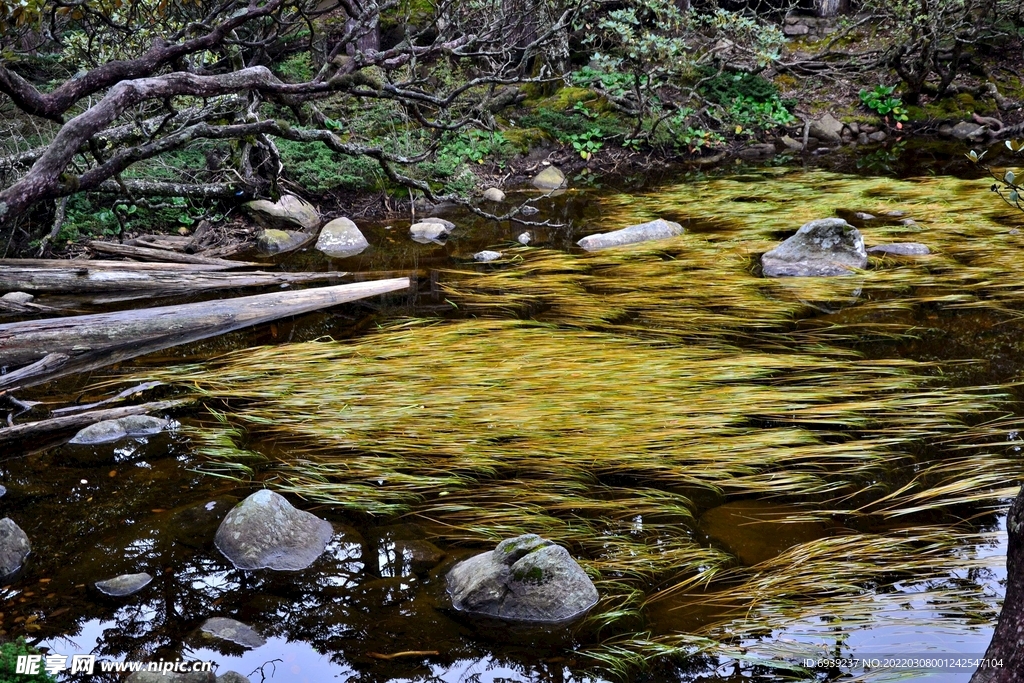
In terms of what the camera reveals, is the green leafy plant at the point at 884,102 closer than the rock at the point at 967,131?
No

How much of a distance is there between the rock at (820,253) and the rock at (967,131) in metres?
6.64

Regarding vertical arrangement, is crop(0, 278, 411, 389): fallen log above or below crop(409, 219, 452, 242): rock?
below

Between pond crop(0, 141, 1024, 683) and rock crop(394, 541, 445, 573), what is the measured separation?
0.06 ft

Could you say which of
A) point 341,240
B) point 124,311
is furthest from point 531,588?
point 341,240

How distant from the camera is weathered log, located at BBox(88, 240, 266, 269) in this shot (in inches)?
248

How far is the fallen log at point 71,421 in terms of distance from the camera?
3.57m

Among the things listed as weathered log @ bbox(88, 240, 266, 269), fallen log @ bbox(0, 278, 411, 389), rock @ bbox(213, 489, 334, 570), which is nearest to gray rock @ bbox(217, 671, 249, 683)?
rock @ bbox(213, 489, 334, 570)

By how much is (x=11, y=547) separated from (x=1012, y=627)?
9.89 feet

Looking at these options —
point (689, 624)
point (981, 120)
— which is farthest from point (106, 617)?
point (981, 120)

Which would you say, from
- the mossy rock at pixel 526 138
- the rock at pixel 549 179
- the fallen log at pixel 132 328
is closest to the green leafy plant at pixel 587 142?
the mossy rock at pixel 526 138

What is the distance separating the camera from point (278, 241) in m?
7.33

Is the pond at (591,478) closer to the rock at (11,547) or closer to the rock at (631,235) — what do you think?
the rock at (11,547)

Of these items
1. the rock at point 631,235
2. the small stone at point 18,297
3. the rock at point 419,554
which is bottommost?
the rock at point 419,554

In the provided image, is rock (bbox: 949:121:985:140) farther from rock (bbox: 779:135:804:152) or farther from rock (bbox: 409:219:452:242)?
rock (bbox: 409:219:452:242)
